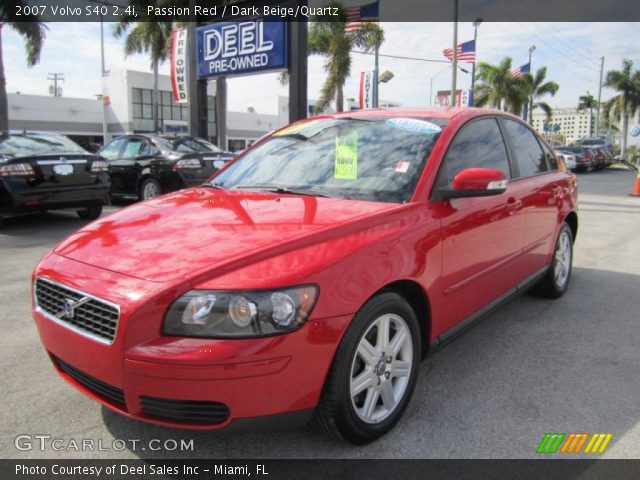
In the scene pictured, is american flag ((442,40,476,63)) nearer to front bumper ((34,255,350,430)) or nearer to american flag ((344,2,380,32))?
american flag ((344,2,380,32))

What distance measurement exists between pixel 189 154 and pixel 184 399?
839cm

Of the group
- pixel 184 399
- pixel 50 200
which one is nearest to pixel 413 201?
pixel 184 399

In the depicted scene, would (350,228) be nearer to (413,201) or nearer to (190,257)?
(413,201)

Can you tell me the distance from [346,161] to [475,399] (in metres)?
1.53

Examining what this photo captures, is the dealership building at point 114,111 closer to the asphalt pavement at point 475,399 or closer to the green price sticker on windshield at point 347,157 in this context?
the asphalt pavement at point 475,399

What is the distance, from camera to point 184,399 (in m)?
1.99

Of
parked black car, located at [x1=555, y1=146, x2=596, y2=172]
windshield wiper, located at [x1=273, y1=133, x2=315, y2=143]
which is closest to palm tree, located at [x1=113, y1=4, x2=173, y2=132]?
parked black car, located at [x1=555, y1=146, x2=596, y2=172]

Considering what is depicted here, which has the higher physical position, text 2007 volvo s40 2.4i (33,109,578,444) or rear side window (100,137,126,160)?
rear side window (100,137,126,160)

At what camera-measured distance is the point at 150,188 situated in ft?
33.1

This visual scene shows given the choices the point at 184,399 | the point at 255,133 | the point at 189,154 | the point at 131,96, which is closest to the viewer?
the point at 184,399

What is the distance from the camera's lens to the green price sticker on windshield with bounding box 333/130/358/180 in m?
3.06

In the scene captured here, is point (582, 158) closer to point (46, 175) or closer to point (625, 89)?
point (46, 175)

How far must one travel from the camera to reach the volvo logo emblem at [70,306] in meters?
2.19

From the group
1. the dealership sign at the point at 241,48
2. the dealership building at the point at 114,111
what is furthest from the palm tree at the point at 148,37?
the dealership sign at the point at 241,48
